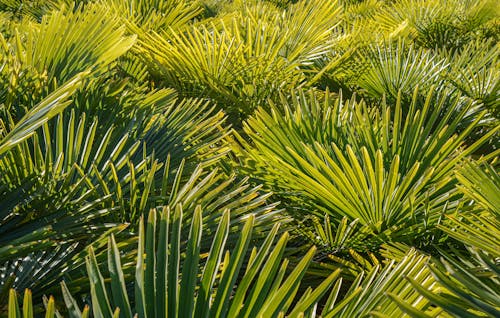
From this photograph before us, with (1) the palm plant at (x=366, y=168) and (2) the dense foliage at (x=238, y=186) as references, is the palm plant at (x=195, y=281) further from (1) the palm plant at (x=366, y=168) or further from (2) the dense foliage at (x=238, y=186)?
(1) the palm plant at (x=366, y=168)

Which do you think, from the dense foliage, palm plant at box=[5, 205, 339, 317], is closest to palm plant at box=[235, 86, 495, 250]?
the dense foliage

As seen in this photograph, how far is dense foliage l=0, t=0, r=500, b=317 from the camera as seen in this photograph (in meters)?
0.29

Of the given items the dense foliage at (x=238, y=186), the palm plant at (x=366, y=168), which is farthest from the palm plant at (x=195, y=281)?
the palm plant at (x=366, y=168)

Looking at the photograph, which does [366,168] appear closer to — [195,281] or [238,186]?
[238,186]

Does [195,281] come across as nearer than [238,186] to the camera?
Yes

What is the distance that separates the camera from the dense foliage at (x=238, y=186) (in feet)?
0.96

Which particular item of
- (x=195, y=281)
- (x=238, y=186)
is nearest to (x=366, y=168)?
(x=238, y=186)

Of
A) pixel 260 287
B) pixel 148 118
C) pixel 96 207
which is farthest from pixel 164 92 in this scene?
pixel 260 287

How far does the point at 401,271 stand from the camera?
1.08 feet

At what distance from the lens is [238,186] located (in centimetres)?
Answer: 46

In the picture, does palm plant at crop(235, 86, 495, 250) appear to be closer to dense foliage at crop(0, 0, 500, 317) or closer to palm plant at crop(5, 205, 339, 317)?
dense foliage at crop(0, 0, 500, 317)

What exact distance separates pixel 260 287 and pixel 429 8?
3.58 ft

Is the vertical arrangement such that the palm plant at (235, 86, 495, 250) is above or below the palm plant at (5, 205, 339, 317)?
above

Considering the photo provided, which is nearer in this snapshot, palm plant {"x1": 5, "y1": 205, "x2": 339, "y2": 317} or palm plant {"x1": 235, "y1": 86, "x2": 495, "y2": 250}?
palm plant {"x1": 5, "y1": 205, "x2": 339, "y2": 317}
